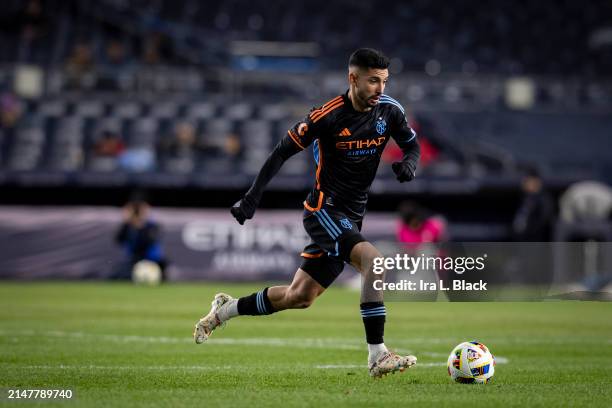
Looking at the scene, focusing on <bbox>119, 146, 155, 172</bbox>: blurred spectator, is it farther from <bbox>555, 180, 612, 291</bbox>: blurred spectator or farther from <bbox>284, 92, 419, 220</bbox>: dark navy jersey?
<bbox>284, 92, 419, 220</bbox>: dark navy jersey

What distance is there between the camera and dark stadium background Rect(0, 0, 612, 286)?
24.4m

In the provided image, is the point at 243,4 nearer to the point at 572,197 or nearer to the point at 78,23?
the point at 78,23

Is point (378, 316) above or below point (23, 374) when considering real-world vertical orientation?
above

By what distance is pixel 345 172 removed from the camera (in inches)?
323

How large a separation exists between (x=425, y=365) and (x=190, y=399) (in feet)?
10.1

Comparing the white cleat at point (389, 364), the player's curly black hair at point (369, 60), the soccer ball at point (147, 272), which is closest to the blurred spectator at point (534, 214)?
the soccer ball at point (147, 272)

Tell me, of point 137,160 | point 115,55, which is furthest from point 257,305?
point 115,55

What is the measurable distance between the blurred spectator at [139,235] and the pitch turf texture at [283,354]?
115 inches

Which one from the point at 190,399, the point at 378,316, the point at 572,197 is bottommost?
the point at 190,399

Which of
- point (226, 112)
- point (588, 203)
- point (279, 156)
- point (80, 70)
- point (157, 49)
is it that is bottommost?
point (279, 156)

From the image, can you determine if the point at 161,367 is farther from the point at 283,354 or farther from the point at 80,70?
the point at 80,70

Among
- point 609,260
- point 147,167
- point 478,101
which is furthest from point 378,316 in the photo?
point 478,101

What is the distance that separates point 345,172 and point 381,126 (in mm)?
440

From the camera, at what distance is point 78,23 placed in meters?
29.3
